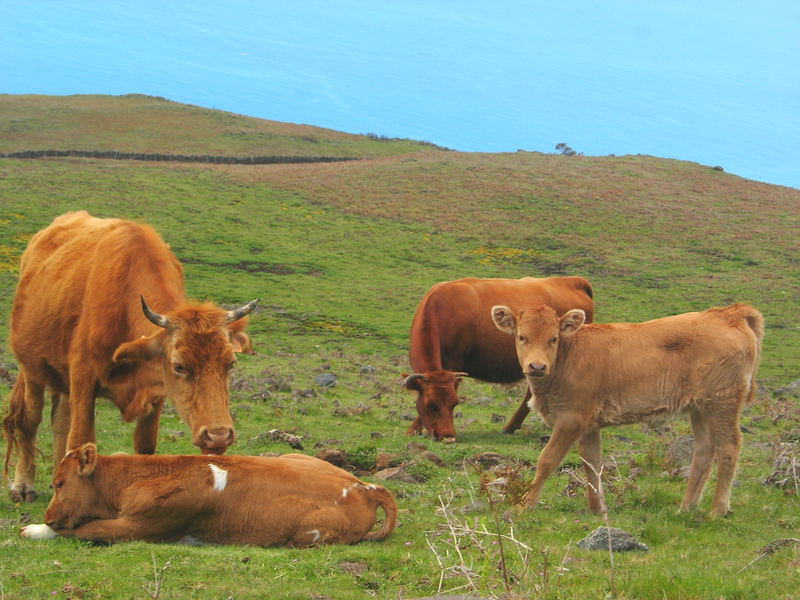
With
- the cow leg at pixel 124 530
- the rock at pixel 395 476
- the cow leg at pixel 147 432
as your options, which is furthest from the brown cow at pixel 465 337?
the cow leg at pixel 124 530

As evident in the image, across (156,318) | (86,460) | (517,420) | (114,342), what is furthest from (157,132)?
(86,460)

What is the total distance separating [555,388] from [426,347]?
6.85m

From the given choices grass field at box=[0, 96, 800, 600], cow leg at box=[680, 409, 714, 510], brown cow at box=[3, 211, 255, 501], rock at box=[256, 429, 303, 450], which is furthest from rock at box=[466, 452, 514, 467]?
brown cow at box=[3, 211, 255, 501]

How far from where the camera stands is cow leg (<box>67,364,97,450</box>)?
934cm

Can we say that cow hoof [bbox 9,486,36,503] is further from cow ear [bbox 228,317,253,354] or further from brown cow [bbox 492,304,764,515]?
brown cow [bbox 492,304,764,515]

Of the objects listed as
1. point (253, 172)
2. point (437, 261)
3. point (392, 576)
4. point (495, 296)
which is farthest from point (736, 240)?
point (392, 576)

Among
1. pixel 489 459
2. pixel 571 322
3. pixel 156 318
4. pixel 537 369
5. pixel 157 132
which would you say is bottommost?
pixel 489 459

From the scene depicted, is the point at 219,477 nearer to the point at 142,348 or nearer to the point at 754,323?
the point at 142,348

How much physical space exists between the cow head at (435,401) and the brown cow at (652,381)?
496 cm

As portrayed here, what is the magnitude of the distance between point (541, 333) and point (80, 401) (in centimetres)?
458

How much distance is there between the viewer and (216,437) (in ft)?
27.5

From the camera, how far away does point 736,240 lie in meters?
51.8

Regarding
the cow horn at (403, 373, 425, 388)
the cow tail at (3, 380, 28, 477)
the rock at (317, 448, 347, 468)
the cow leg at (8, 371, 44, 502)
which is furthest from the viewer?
the cow horn at (403, 373, 425, 388)

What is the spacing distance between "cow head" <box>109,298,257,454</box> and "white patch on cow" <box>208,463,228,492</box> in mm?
153
